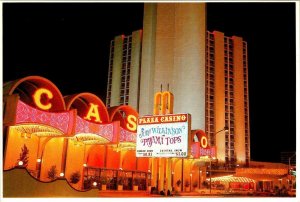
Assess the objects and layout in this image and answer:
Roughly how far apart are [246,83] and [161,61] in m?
24.8

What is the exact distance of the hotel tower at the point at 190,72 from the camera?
60.1m

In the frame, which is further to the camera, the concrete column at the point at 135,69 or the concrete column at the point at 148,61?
the concrete column at the point at 135,69

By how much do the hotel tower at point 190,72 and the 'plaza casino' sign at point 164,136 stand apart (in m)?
39.6

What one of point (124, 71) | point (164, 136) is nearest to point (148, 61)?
point (124, 71)

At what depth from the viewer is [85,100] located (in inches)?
846

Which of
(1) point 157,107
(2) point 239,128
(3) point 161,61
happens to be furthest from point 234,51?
(1) point 157,107

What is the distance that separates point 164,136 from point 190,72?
4269cm

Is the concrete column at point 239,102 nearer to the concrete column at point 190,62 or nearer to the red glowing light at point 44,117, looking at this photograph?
the concrete column at point 190,62

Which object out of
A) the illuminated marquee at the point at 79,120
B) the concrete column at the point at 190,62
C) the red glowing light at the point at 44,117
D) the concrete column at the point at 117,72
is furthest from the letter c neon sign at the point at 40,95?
the concrete column at the point at 117,72

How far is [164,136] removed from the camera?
734 inches

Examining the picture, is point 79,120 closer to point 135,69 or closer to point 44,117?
point 44,117

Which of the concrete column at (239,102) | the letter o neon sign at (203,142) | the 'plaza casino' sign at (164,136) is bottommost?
the 'plaza casino' sign at (164,136)

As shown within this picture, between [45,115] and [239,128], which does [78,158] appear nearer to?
[45,115]

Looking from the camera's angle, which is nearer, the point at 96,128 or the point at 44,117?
the point at 44,117
